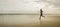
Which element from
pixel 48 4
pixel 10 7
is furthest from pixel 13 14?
pixel 48 4

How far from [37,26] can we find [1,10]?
42 cm

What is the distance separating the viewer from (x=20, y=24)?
2.47 feet

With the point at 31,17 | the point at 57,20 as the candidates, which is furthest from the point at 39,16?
the point at 57,20

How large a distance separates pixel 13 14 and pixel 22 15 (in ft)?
0.32

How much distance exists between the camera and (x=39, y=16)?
744mm

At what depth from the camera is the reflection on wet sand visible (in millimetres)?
747

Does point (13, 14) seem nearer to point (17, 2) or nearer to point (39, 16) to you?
point (17, 2)

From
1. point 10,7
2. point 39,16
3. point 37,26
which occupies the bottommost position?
point 37,26

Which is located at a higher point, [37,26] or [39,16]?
[39,16]

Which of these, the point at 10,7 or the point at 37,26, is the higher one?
the point at 10,7

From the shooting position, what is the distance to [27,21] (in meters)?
0.75

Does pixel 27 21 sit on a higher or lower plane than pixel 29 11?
lower

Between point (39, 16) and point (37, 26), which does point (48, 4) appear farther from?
point (37, 26)

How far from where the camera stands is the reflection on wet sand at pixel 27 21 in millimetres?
747
